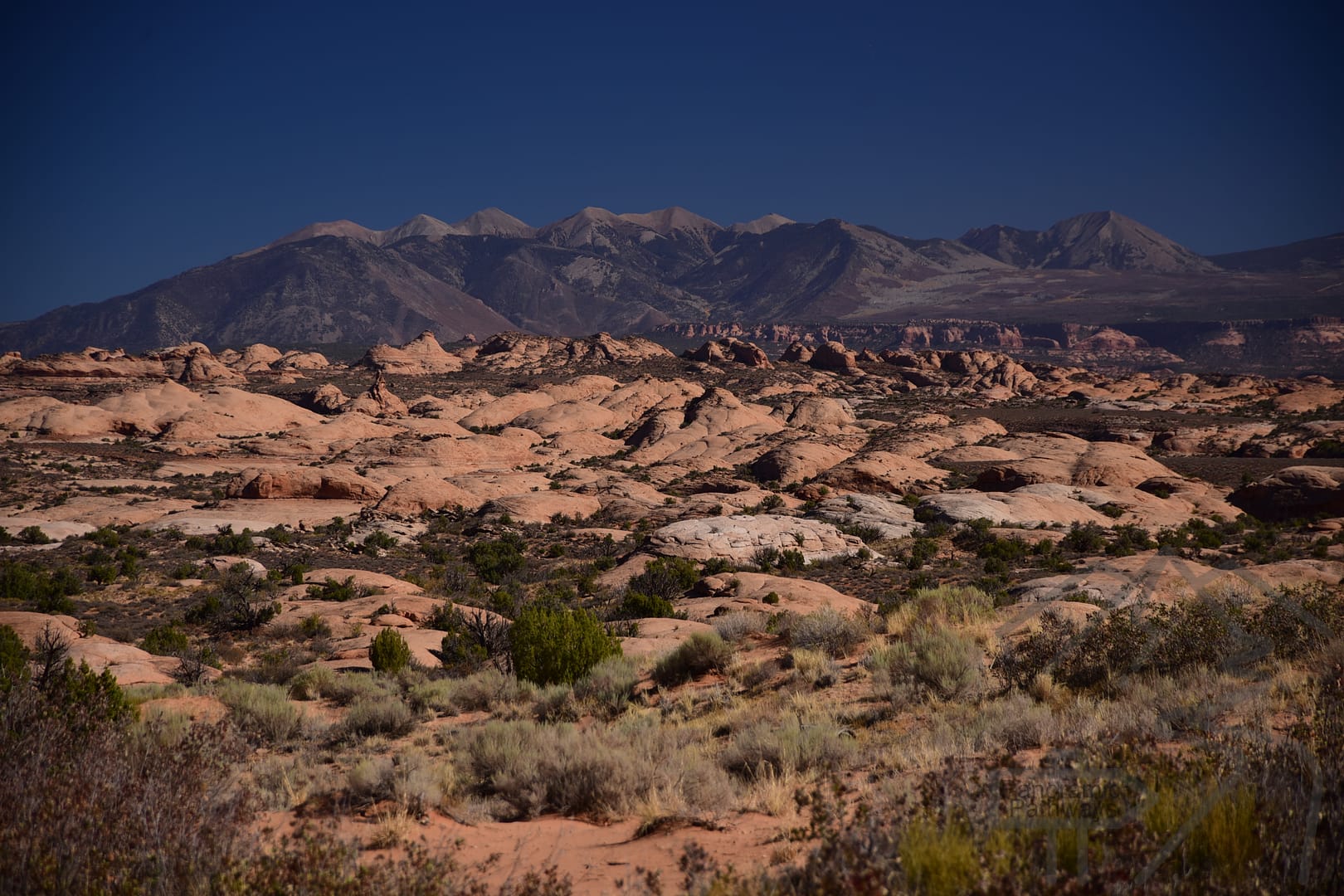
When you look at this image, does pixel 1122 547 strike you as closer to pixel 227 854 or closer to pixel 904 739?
pixel 904 739

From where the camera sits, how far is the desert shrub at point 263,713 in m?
8.92

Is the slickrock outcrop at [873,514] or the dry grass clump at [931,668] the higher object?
the dry grass clump at [931,668]

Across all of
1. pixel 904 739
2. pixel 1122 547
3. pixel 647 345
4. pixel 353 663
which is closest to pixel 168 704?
pixel 353 663

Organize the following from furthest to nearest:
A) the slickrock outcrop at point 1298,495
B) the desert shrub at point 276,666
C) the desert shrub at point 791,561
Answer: the slickrock outcrop at point 1298,495 < the desert shrub at point 791,561 < the desert shrub at point 276,666

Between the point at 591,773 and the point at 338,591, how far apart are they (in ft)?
61.8

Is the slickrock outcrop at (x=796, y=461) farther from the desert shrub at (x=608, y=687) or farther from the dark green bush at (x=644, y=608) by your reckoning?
the desert shrub at (x=608, y=687)

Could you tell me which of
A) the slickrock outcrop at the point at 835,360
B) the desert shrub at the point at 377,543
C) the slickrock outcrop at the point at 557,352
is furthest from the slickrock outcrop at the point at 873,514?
the slickrock outcrop at the point at 557,352

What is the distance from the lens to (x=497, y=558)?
28.3 meters

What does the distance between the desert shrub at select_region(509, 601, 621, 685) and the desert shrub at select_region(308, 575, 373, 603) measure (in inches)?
493

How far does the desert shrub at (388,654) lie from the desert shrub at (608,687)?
181 inches

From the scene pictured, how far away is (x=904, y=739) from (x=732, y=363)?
10120cm

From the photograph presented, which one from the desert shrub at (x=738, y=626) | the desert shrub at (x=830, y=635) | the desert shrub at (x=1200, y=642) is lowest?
the desert shrub at (x=738, y=626)

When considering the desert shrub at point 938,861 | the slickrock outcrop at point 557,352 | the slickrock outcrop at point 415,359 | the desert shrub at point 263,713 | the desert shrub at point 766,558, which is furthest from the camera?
the slickrock outcrop at point 557,352

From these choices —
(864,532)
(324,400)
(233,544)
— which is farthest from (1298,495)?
(324,400)
